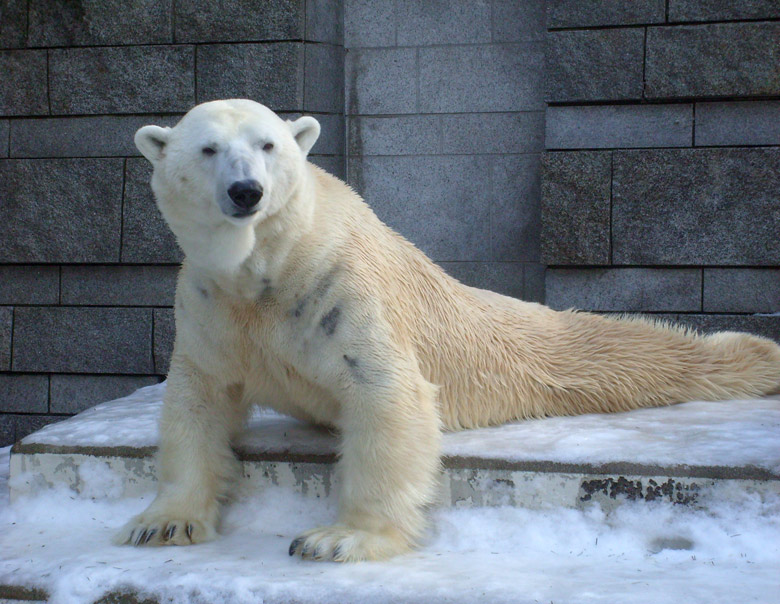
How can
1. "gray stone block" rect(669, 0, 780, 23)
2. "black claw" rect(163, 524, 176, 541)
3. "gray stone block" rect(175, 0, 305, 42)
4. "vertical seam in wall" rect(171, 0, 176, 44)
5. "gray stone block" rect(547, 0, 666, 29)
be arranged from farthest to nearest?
"vertical seam in wall" rect(171, 0, 176, 44) < "gray stone block" rect(175, 0, 305, 42) < "gray stone block" rect(547, 0, 666, 29) < "gray stone block" rect(669, 0, 780, 23) < "black claw" rect(163, 524, 176, 541)

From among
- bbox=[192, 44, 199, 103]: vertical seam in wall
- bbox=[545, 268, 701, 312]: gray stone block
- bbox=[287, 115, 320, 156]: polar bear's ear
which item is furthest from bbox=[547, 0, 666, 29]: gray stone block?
bbox=[287, 115, 320, 156]: polar bear's ear

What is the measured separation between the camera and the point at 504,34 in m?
4.78

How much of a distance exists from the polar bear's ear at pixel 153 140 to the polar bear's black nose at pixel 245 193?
0.38 metres

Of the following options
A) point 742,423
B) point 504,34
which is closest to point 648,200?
point 504,34

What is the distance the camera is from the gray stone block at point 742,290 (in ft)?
13.7

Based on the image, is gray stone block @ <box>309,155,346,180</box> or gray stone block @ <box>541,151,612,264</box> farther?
gray stone block @ <box>309,155,346,180</box>

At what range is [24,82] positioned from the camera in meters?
4.80

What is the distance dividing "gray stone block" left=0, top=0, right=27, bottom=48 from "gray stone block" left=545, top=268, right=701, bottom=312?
310 cm

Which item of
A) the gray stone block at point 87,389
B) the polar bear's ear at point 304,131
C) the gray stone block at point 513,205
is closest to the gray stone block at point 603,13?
Answer: the gray stone block at point 513,205

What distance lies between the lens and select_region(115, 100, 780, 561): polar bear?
2326 mm

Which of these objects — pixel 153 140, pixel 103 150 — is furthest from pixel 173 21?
pixel 153 140

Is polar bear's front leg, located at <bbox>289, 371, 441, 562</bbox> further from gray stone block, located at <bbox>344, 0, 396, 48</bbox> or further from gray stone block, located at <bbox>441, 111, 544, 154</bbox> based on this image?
gray stone block, located at <bbox>344, 0, 396, 48</bbox>

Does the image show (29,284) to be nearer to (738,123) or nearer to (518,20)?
(518,20)

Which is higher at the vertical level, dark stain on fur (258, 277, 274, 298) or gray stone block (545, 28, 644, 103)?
gray stone block (545, 28, 644, 103)
